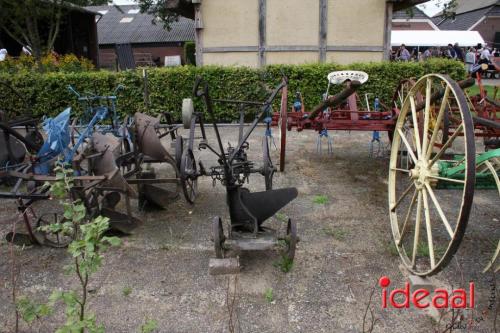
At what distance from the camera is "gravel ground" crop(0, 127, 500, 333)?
8.96 feet

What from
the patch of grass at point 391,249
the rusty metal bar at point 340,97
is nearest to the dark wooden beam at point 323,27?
the rusty metal bar at point 340,97

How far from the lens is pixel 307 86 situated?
9.27 meters

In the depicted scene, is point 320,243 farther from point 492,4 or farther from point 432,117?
point 492,4

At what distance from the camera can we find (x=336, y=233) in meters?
3.99

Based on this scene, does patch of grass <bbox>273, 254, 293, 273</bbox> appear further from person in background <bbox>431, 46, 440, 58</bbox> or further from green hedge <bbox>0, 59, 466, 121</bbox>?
person in background <bbox>431, 46, 440, 58</bbox>

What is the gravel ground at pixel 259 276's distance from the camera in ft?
8.96

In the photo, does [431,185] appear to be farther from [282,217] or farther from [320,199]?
[320,199]

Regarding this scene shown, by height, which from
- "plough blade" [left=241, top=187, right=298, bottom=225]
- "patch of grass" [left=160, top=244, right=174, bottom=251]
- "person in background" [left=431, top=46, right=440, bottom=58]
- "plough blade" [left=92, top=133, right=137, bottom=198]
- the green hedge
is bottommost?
"patch of grass" [left=160, top=244, right=174, bottom=251]

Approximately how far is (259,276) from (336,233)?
1102mm

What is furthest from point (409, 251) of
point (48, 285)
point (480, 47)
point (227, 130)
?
point (480, 47)

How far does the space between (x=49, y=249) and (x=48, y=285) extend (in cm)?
65

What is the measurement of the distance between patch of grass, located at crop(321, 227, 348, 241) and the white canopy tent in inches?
874

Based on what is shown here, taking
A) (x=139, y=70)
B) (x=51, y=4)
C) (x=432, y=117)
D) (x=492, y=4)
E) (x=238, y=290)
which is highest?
(x=492, y=4)

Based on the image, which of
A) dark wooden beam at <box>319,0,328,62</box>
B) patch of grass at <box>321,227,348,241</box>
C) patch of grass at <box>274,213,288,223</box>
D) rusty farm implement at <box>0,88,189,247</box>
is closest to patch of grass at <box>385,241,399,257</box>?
patch of grass at <box>321,227,348,241</box>
